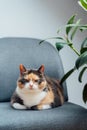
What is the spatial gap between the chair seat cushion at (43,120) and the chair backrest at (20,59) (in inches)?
12.4

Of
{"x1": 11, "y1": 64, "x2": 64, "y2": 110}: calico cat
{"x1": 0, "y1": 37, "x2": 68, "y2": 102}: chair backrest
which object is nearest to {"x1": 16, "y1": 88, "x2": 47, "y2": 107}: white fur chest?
{"x1": 11, "y1": 64, "x2": 64, "y2": 110}: calico cat

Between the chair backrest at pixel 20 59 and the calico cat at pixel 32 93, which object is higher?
the chair backrest at pixel 20 59

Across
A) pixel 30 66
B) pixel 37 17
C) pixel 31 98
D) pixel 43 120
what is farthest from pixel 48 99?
pixel 37 17

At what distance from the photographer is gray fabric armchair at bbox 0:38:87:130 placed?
1161mm

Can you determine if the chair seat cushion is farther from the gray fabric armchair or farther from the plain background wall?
Result: the plain background wall

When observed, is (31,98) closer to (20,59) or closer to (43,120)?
(43,120)

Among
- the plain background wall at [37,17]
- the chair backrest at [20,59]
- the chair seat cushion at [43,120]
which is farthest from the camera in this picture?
the plain background wall at [37,17]

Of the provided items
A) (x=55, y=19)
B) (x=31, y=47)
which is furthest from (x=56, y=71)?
(x=55, y=19)

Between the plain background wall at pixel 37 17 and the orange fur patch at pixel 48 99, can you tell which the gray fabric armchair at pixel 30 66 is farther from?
the plain background wall at pixel 37 17

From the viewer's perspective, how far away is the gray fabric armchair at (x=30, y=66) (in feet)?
3.81

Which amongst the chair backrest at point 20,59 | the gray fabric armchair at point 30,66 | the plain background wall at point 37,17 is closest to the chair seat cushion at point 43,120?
the gray fabric armchair at point 30,66

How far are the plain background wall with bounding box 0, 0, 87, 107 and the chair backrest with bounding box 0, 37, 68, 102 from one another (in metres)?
0.16

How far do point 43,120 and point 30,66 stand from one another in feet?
1.72

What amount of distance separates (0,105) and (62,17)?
84 centimetres
